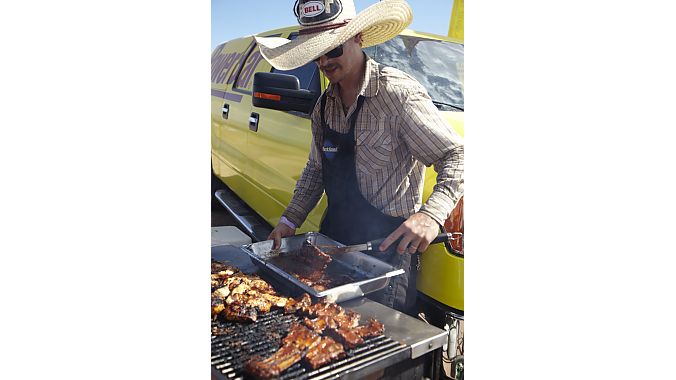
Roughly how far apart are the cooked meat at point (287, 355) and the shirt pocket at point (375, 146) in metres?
0.66

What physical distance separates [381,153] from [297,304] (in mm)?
654

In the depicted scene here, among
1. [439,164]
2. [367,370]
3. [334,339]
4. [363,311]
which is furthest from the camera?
[439,164]

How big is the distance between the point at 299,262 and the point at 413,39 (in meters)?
1.00

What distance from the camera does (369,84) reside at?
6.68 feet

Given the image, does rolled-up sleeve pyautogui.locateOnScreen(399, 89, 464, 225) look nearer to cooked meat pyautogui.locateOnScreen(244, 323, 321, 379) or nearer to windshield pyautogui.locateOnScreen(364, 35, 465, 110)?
windshield pyautogui.locateOnScreen(364, 35, 465, 110)

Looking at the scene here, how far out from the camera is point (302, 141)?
83.1 inches

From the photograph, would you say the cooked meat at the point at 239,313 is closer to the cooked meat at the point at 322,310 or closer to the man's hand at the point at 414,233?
the cooked meat at the point at 322,310

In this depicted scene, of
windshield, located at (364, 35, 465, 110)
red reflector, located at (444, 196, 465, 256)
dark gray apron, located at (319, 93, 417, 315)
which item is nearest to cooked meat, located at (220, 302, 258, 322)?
dark gray apron, located at (319, 93, 417, 315)

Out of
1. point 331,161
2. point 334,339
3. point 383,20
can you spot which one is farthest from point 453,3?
point 334,339

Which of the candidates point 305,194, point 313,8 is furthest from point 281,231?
point 313,8

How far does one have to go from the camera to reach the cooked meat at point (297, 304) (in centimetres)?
191

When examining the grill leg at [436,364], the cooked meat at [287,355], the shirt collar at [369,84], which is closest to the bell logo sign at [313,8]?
the shirt collar at [369,84]

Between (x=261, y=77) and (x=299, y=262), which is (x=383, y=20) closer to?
(x=261, y=77)

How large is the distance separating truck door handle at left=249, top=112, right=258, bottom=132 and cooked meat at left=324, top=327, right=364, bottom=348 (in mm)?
854
